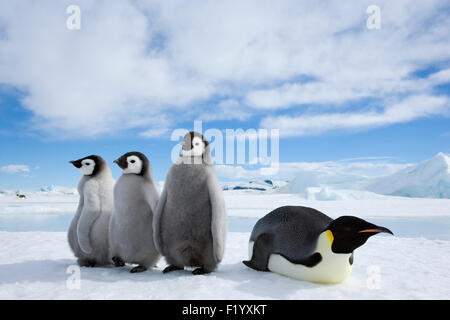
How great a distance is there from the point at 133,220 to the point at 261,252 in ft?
3.35

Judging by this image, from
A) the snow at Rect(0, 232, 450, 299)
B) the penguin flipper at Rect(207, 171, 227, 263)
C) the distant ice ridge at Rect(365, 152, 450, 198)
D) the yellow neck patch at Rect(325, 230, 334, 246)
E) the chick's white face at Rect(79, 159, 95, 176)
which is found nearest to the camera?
the snow at Rect(0, 232, 450, 299)

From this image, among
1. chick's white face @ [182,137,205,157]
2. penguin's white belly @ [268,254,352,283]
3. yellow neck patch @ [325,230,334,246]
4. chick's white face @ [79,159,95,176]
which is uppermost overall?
chick's white face @ [182,137,205,157]

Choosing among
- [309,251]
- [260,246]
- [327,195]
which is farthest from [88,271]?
[327,195]

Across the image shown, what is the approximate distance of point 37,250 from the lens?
3.82 meters

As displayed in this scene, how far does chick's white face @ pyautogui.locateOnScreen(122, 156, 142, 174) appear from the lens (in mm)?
2857

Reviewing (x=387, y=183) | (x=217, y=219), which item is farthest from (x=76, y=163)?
(x=387, y=183)

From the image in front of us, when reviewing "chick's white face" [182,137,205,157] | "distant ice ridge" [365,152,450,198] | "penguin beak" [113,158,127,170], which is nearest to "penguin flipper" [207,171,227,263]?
"chick's white face" [182,137,205,157]

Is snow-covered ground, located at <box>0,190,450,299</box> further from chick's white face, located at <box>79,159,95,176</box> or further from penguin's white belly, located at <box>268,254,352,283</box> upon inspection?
chick's white face, located at <box>79,159,95,176</box>

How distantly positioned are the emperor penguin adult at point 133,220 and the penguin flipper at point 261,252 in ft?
2.52

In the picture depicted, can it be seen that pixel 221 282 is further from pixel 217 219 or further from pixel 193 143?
pixel 193 143

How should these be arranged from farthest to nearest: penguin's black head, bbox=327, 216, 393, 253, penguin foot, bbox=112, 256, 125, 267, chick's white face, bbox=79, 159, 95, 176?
chick's white face, bbox=79, 159, 95, 176, penguin foot, bbox=112, 256, 125, 267, penguin's black head, bbox=327, 216, 393, 253
